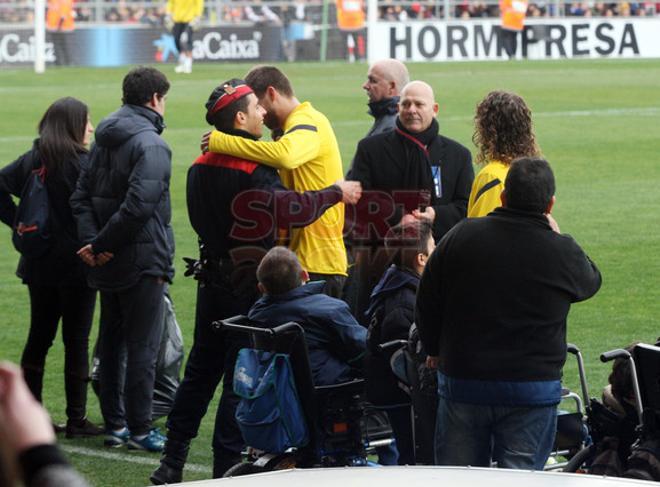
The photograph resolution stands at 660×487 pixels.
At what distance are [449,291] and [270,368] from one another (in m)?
1.03

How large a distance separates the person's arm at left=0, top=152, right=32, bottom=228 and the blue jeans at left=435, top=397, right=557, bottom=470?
11.5ft

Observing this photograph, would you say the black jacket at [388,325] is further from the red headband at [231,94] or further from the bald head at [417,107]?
the bald head at [417,107]

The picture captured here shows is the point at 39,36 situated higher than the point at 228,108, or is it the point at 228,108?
the point at 228,108

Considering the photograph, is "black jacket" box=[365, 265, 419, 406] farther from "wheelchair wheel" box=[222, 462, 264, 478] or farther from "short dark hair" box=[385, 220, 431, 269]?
"wheelchair wheel" box=[222, 462, 264, 478]

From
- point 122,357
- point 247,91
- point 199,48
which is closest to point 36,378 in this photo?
point 122,357

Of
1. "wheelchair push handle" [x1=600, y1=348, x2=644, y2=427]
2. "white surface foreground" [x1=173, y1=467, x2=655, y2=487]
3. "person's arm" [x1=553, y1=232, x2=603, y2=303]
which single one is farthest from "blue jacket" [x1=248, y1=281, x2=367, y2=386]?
"white surface foreground" [x1=173, y1=467, x2=655, y2=487]

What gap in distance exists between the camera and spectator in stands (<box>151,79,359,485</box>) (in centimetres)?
648

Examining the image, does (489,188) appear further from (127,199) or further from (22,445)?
(22,445)

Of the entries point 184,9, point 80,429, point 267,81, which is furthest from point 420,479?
point 184,9

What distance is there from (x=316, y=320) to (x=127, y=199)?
159 cm

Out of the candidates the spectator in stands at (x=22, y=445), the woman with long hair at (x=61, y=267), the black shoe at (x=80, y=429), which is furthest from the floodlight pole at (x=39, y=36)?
the spectator in stands at (x=22, y=445)

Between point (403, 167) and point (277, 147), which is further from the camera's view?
point (403, 167)

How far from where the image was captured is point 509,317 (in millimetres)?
4922

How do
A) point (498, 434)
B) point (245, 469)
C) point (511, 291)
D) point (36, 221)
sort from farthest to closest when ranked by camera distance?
point (36, 221), point (245, 469), point (498, 434), point (511, 291)
